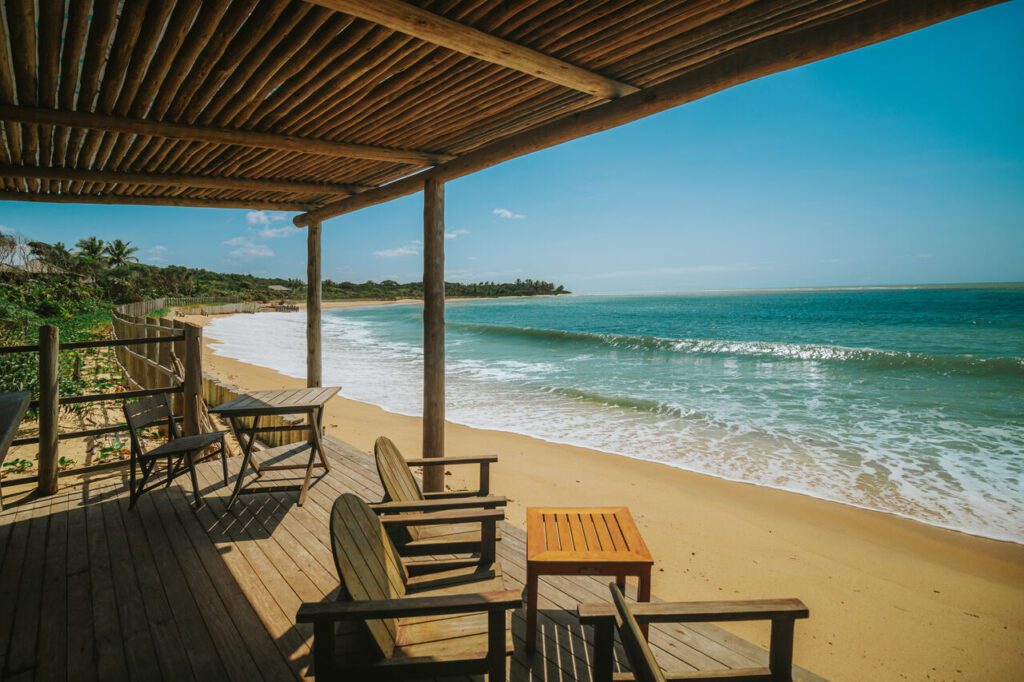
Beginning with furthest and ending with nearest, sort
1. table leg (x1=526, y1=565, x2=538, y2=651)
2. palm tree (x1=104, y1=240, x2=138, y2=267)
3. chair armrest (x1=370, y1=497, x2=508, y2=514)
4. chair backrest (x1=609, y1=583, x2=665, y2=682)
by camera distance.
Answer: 1. palm tree (x1=104, y1=240, x2=138, y2=267)
2. chair armrest (x1=370, y1=497, x2=508, y2=514)
3. table leg (x1=526, y1=565, x2=538, y2=651)
4. chair backrest (x1=609, y1=583, x2=665, y2=682)

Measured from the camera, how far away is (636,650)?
1.31 m

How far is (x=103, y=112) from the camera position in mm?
2828

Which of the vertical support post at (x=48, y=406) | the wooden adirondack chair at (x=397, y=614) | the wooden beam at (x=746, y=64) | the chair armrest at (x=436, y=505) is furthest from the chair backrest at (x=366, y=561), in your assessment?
the vertical support post at (x=48, y=406)

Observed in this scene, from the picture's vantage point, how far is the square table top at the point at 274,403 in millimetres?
3591

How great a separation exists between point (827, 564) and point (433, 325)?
4.13 meters

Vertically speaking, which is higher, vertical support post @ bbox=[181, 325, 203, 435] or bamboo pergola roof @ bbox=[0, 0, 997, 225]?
bamboo pergola roof @ bbox=[0, 0, 997, 225]

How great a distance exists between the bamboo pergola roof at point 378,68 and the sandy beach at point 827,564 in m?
3.53

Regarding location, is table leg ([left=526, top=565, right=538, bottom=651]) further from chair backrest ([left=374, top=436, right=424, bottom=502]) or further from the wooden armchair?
chair backrest ([left=374, top=436, right=424, bottom=502])

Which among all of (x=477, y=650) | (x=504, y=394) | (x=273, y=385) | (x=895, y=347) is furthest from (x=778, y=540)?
(x=895, y=347)

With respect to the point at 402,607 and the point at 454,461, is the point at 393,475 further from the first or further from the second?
the point at 402,607

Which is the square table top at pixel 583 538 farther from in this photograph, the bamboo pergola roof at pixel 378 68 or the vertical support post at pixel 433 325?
the bamboo pergola roof at pixel 378 68

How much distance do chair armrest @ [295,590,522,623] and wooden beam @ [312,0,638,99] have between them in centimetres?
207

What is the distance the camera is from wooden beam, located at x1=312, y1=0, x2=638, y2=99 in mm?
1808

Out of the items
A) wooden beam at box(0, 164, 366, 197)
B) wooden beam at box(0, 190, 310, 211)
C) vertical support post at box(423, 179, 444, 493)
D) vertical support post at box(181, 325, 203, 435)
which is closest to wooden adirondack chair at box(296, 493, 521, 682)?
vertical support post at box(423, 179, 444, 493)
